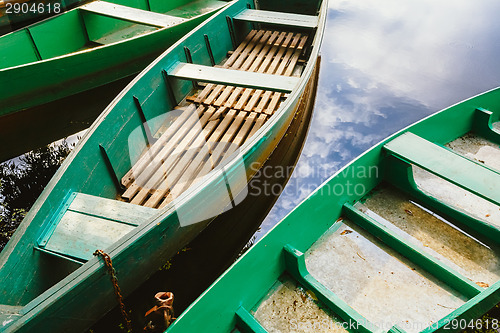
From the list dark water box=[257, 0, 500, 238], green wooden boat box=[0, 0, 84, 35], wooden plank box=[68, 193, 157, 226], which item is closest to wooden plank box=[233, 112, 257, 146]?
dark water box=[257, 0, 500, 238]

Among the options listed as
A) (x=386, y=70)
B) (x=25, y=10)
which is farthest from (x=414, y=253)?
(x=25, y=10)

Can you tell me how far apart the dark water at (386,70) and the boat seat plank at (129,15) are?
2985 mm

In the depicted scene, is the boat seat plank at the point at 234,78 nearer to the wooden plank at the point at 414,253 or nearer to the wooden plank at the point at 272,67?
the wooden plank at the point at 272,67

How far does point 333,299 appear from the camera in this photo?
2.74 m

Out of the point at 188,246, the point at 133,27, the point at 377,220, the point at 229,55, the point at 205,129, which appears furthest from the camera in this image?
the point at 133,27

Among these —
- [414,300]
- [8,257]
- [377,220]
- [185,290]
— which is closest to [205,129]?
[185,290]

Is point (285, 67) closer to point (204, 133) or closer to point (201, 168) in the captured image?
→ point (204, 133)

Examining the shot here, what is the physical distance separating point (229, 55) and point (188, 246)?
3.57 metres

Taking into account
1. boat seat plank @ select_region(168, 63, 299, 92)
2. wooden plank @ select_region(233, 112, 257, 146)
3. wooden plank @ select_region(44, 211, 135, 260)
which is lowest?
wooden plank @ select_region(233, 112, 257, 146)

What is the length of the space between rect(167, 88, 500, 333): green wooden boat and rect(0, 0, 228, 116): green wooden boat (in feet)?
13.5

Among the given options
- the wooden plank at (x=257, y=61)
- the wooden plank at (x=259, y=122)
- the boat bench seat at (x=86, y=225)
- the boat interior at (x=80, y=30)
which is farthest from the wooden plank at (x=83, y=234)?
the boat interior at (x=80, y=30)

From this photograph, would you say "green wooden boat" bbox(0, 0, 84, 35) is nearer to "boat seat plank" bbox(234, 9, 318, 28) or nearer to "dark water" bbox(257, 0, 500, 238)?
"boat seat plank" bbox(234, 9, 318, 28)

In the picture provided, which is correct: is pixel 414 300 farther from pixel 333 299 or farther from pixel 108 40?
pixel 108 40

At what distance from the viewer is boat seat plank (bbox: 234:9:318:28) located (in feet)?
20.7
